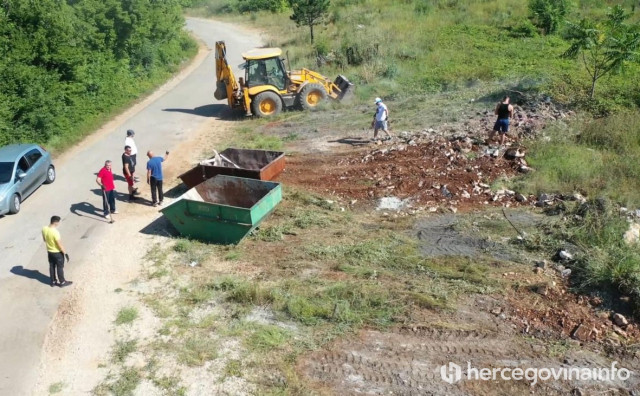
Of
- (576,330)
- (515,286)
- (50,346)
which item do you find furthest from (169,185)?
(576,330)

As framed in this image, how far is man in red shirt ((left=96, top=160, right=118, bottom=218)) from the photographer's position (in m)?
13.1

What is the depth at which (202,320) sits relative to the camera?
9.70 metres

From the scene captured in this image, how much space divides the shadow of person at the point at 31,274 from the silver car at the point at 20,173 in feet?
8.67

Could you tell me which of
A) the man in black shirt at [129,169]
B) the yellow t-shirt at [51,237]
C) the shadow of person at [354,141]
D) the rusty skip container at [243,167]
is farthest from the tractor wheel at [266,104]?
the yellow t-shirt at [51,237]

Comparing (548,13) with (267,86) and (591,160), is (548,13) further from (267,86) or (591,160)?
(591,160)

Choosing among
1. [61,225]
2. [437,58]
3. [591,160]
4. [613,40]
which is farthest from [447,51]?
[61,225]

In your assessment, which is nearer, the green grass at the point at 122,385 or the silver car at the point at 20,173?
the green grass at the point at 122,385

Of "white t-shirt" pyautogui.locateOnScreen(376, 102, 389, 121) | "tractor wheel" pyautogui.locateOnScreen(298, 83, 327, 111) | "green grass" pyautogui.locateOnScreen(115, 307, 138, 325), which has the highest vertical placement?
"white t-shirt" pyautogui.locateOnScreen(376, 102, 389, 121)

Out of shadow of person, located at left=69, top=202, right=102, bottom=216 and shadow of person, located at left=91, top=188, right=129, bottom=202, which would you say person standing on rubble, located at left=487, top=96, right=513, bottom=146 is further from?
shadow of person, located at left=69, top=202, right=102, bottom=216

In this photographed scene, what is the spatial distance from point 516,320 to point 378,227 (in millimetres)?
4051

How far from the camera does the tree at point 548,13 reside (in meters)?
Answer: 27.8

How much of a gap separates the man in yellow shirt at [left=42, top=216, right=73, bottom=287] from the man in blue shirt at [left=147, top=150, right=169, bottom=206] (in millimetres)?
3387

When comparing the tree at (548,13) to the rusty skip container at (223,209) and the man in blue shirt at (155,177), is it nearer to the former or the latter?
the rusty skip container at (223,209)

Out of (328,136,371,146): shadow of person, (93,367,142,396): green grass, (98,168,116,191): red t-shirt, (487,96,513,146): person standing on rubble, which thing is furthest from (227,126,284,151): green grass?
(93,367,142,396): green grass
